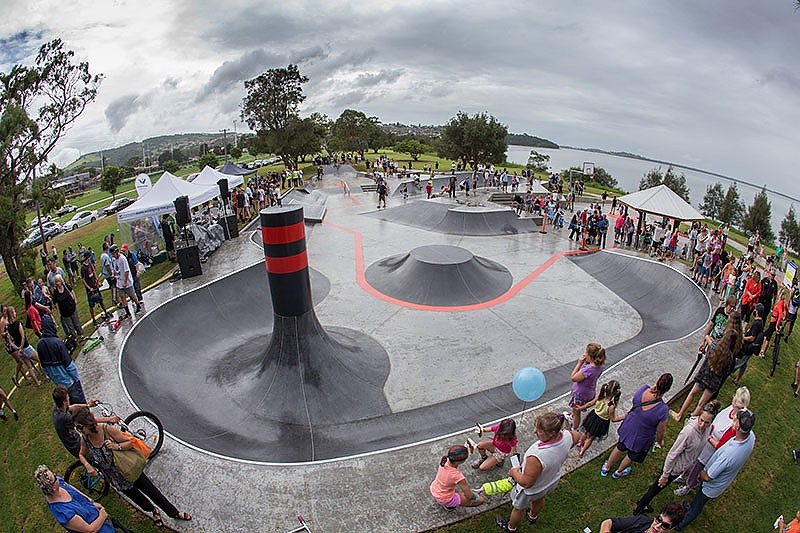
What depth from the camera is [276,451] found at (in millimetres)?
6070

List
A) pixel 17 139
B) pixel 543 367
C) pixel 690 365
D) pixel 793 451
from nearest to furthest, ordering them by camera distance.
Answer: pixel 793 451
pixel 690 365
pixel 543 367
pixel 17 139

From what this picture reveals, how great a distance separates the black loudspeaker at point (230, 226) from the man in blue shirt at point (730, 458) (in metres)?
17.2

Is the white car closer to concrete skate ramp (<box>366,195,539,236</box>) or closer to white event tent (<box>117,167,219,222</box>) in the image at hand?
white event tent (<box>117,167,219,222</box>)

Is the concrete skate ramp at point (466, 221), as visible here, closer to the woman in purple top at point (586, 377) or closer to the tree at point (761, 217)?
the woman in purple top at point (586, 377)

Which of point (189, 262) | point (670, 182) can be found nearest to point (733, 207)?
point (670, 182)

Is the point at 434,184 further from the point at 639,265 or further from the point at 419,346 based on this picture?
the point at 419,346

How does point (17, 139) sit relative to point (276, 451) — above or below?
above

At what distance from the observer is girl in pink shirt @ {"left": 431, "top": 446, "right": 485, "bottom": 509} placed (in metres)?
4.54

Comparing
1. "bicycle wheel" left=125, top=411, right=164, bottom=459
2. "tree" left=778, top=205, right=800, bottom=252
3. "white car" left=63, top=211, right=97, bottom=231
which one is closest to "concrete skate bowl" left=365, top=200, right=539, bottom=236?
"bicycle wheel" left=125, top=411, right=164, bottom=459

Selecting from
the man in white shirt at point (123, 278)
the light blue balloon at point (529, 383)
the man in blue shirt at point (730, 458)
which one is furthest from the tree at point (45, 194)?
the man in blue shirt at point (730, 458)

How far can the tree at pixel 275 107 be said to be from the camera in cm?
4275

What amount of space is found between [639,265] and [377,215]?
558 inches

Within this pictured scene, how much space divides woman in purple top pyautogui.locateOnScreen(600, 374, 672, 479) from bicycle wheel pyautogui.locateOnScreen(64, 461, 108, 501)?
670 centimetres

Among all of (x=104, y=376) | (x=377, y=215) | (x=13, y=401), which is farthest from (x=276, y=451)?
(x=377, y=215)
